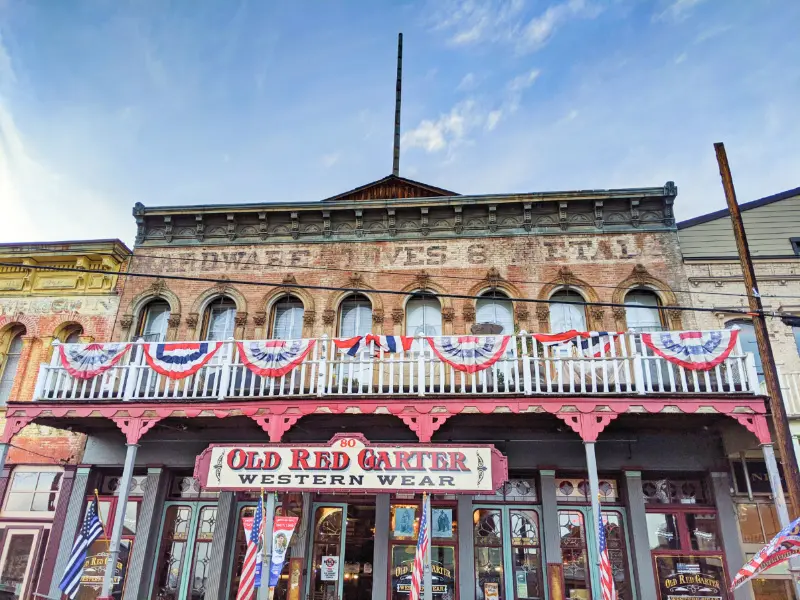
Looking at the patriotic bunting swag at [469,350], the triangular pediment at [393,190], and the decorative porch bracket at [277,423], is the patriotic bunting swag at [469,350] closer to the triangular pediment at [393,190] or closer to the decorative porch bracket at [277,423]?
the decorative porch bracket at [277,423]

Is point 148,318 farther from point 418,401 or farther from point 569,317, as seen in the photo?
point 569,317

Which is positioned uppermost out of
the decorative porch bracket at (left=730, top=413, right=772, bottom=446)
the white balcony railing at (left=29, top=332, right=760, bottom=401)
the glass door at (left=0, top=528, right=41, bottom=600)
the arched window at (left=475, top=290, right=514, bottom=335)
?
the arched window at (left=475, top=290, right=514, bottom=335)

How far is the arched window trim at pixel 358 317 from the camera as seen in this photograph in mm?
13797

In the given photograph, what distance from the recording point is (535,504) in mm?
11859

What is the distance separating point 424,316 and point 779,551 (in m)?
8.06

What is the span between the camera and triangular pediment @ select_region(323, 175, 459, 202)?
1645 cm

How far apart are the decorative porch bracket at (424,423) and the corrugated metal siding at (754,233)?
7259 mm

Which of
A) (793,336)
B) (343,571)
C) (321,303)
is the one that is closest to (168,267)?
(321,303)

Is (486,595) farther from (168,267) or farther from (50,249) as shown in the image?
(50,249)

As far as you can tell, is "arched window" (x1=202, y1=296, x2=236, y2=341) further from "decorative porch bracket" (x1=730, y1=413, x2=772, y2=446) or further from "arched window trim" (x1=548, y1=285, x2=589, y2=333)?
"decorative porch bracket" (x1=730, y1=413, x2=772, y2=446)

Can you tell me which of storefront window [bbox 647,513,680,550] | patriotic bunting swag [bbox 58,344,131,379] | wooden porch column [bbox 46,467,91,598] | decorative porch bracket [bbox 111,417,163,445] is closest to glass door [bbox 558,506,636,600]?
storefront window [bbox 647,513,680,550]

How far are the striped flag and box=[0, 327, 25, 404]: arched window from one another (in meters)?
5.06

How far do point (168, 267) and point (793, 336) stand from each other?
567 inches

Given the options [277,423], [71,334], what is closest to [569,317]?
[277,423]
